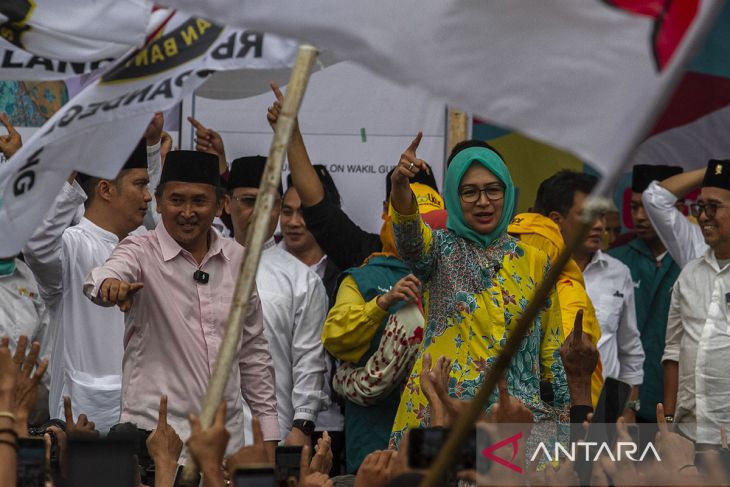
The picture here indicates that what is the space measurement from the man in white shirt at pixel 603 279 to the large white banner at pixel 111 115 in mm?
3937

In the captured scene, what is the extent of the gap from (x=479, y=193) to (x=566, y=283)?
1.49m

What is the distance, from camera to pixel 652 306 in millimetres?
9742

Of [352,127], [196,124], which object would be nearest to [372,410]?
[196,124]

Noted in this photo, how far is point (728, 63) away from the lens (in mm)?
8289

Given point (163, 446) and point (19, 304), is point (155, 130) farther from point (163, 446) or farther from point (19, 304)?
point (163, 446)

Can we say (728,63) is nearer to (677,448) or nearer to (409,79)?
(677,448)

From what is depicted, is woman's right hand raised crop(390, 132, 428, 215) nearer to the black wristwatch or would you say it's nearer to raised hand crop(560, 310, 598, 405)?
raised hand crop(560, 310, 598, 405)

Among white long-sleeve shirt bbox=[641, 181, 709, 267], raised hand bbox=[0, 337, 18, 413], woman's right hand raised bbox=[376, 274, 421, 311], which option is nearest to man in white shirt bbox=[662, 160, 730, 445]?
white long-sleeve shirt bbox=[641, 181, 709, 267]

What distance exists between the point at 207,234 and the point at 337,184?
2.44m

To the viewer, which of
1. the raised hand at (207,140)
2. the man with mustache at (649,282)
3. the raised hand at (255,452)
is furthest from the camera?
the man with mustache at (649,282)

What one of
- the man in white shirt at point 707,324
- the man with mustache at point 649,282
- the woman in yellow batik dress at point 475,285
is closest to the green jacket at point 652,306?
the man with mustache at point 649,282

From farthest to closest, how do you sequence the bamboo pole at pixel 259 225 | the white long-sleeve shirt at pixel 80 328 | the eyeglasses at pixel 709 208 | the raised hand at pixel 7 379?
the eyeglasses at pixel 709 208, the white long-sleeve shirt at pixel 80 328, the raised hand at pixel 7 379, the bamboo pole at pixel 259 225

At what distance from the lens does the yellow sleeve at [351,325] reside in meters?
7.15

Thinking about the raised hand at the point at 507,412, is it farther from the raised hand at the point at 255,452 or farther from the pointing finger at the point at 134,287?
the pointing finger at the point at 134,287
